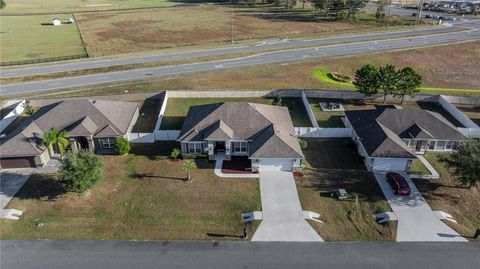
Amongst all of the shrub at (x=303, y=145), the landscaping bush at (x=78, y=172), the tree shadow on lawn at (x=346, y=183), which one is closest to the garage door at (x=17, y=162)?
the landscaping bush at (x=78, y=172)

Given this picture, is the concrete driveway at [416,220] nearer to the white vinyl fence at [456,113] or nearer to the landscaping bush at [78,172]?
the white vinyl fence at [456,113]

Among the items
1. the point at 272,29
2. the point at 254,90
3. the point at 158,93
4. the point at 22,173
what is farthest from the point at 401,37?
the point at 22,173

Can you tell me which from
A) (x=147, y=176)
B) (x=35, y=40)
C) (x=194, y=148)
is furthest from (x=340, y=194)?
(x=35, y=40)

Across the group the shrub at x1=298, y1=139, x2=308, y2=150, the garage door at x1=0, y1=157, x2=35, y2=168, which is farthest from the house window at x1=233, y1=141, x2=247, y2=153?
the garage door at x1=0, y1=157, x2=35, y2=168

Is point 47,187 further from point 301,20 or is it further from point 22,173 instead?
point 301,20

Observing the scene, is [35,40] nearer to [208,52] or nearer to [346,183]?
[208,52]
